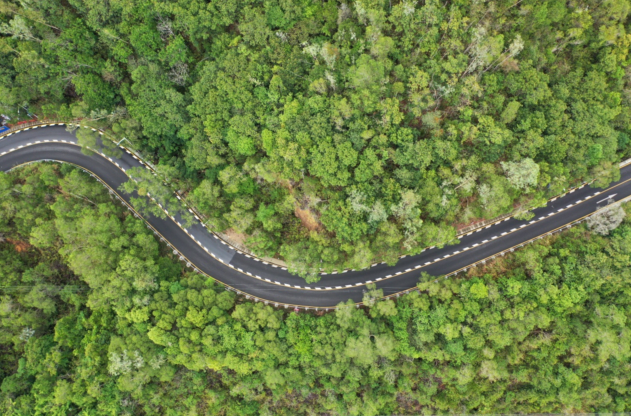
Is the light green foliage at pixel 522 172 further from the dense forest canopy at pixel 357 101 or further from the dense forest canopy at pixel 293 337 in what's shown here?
the dense forest canopy at pixel 293 337

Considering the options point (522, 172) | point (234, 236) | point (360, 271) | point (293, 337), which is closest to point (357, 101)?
point (522, 172)

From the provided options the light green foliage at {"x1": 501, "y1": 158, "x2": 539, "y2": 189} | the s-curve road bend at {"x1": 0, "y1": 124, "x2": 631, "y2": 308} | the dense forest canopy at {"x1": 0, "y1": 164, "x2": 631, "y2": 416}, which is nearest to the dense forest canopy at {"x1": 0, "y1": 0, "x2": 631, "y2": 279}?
the light green foliage at {"x1": 501, "y1": 158, "x2": 539, "y2": 189}

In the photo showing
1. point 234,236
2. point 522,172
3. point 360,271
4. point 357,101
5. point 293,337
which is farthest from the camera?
point 234,236

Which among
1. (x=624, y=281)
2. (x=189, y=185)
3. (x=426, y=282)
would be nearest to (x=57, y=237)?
(x=189, y=185)

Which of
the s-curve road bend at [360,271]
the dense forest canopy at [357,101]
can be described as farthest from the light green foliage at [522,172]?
the s-curve road bend at [360,271]

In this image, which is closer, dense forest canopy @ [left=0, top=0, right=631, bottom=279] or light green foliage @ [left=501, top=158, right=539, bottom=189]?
light green foliage @ [left=501, top=158, right=539, bottom=189]

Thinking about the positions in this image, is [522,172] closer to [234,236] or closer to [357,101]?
[357,101]

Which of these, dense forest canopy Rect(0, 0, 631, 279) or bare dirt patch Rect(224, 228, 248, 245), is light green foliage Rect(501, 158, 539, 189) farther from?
bare dirt patch Rect(224, 228, 248, 245)
